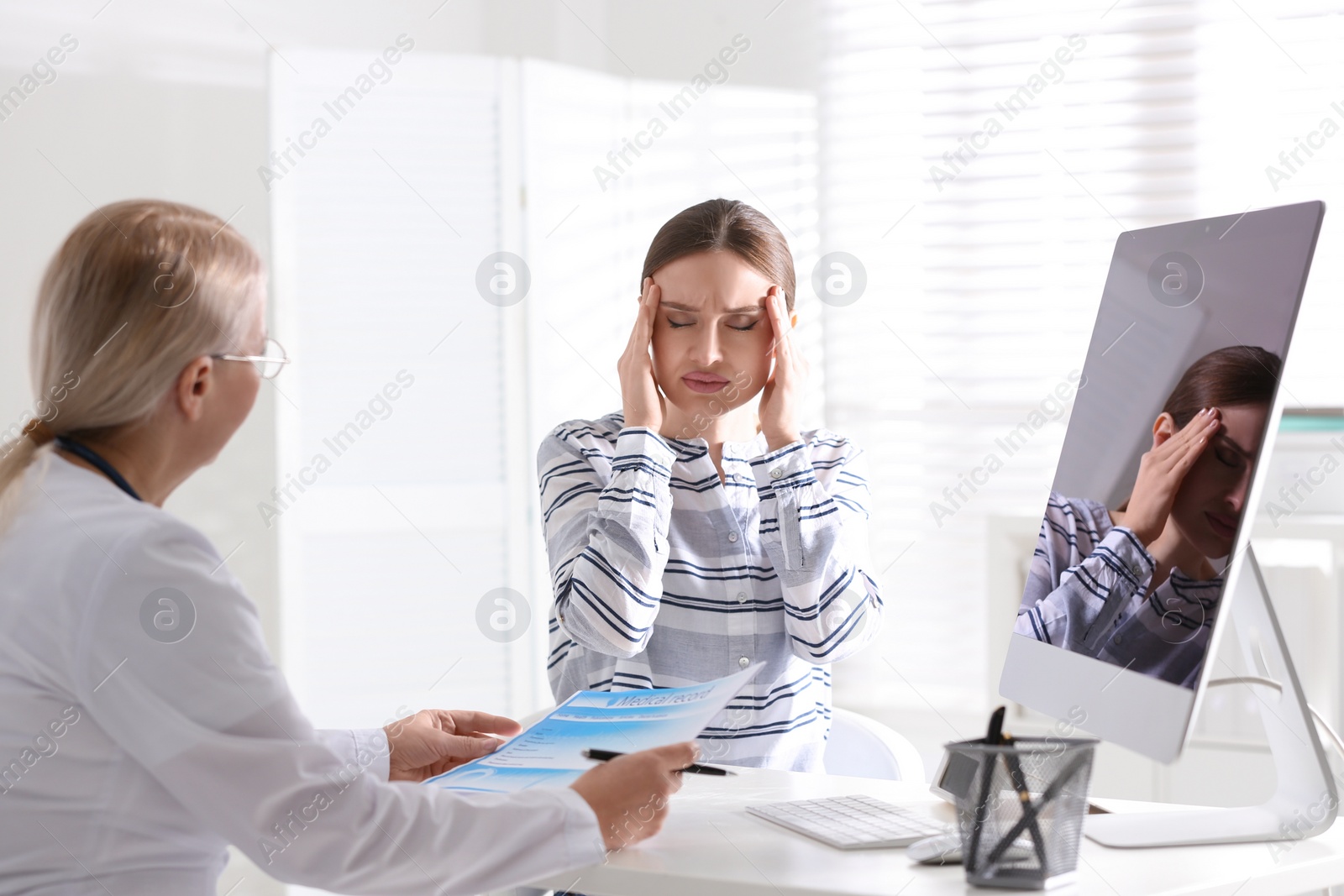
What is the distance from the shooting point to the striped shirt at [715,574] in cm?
162

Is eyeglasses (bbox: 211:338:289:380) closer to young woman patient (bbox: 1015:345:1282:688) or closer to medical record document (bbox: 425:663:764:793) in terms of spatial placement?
medical record document (bbox: 425:663:764:793)

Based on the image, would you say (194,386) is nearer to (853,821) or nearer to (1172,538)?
(853,821)

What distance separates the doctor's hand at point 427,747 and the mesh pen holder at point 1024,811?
1.97 ft

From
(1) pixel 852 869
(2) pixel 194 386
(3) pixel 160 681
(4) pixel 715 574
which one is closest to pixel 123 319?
(2) pixel 194 386

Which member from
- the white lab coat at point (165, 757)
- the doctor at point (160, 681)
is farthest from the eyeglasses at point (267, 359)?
the white lab coat at point (165, 757)

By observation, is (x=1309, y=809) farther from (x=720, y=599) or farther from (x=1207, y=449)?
(x=720, y=599)

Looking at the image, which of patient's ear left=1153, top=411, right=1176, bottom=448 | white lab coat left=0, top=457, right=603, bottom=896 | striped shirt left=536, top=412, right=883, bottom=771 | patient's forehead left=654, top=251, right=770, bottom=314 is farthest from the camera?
patient's forehead left=654, top=251, right=770, bottom=314

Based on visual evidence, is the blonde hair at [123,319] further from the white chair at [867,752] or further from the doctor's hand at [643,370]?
the white chair at [867,752]

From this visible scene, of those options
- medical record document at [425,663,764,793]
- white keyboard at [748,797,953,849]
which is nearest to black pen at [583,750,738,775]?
medical record document at [425,663,764,793]

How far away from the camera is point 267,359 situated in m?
1.13

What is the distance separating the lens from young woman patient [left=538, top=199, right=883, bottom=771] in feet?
5.33

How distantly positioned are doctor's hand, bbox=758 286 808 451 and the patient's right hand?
740mm

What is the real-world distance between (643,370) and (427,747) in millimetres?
662

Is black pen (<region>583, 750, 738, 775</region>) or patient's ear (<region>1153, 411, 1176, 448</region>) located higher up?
patient's ear (<region>1153, 411, 1176, 448</region>)
